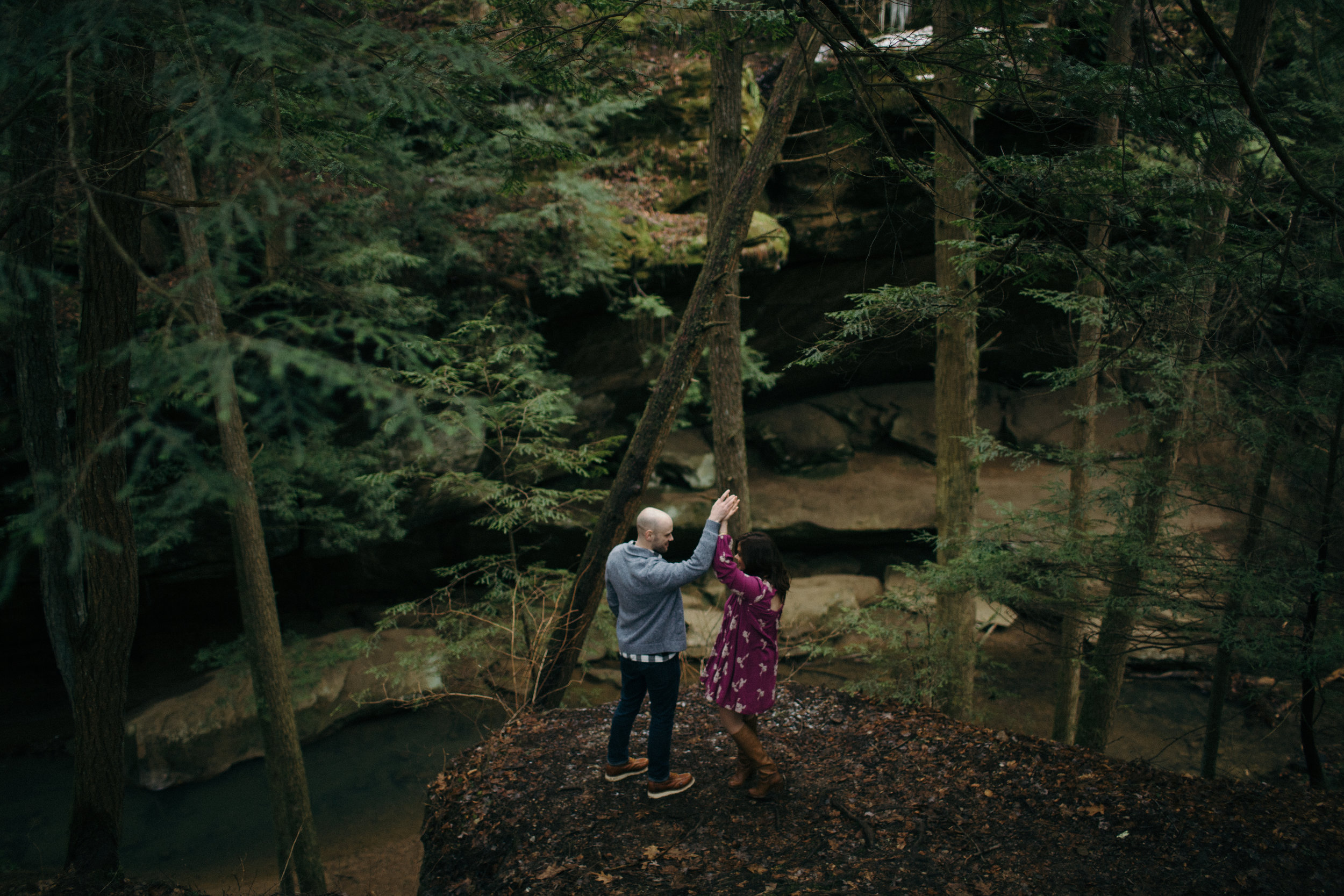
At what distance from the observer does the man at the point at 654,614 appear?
3.76m

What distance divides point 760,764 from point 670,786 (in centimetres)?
58

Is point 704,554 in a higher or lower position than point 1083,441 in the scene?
higher

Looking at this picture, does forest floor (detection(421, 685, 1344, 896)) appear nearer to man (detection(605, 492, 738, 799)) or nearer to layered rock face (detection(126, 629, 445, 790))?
man (detection(605, 492, 738, 799))

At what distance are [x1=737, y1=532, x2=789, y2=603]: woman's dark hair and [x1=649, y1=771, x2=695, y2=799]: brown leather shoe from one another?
133 cm

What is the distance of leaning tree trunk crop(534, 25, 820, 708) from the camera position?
6180mm

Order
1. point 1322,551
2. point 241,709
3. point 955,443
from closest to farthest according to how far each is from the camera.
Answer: point 1322,551 → point 955,443 → point 241,709

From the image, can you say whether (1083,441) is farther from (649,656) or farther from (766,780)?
(649,656)

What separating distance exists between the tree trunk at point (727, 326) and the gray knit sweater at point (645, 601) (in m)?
3.56

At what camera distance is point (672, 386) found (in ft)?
20.6

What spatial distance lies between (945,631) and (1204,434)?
2686 millimetres

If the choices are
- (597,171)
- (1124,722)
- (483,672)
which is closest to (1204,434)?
(1124,722)

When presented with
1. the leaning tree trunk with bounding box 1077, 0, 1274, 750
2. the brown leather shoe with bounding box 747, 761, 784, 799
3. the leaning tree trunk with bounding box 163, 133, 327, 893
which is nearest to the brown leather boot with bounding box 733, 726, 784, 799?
the brown leather shoe with bounding box 747, 761, 784, 799

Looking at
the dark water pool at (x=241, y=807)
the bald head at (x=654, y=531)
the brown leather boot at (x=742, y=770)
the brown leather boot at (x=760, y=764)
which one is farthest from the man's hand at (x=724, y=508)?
the dark water pool at (x=241, y=807)

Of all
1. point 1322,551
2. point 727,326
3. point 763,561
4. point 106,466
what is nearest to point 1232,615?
point 1322,551
